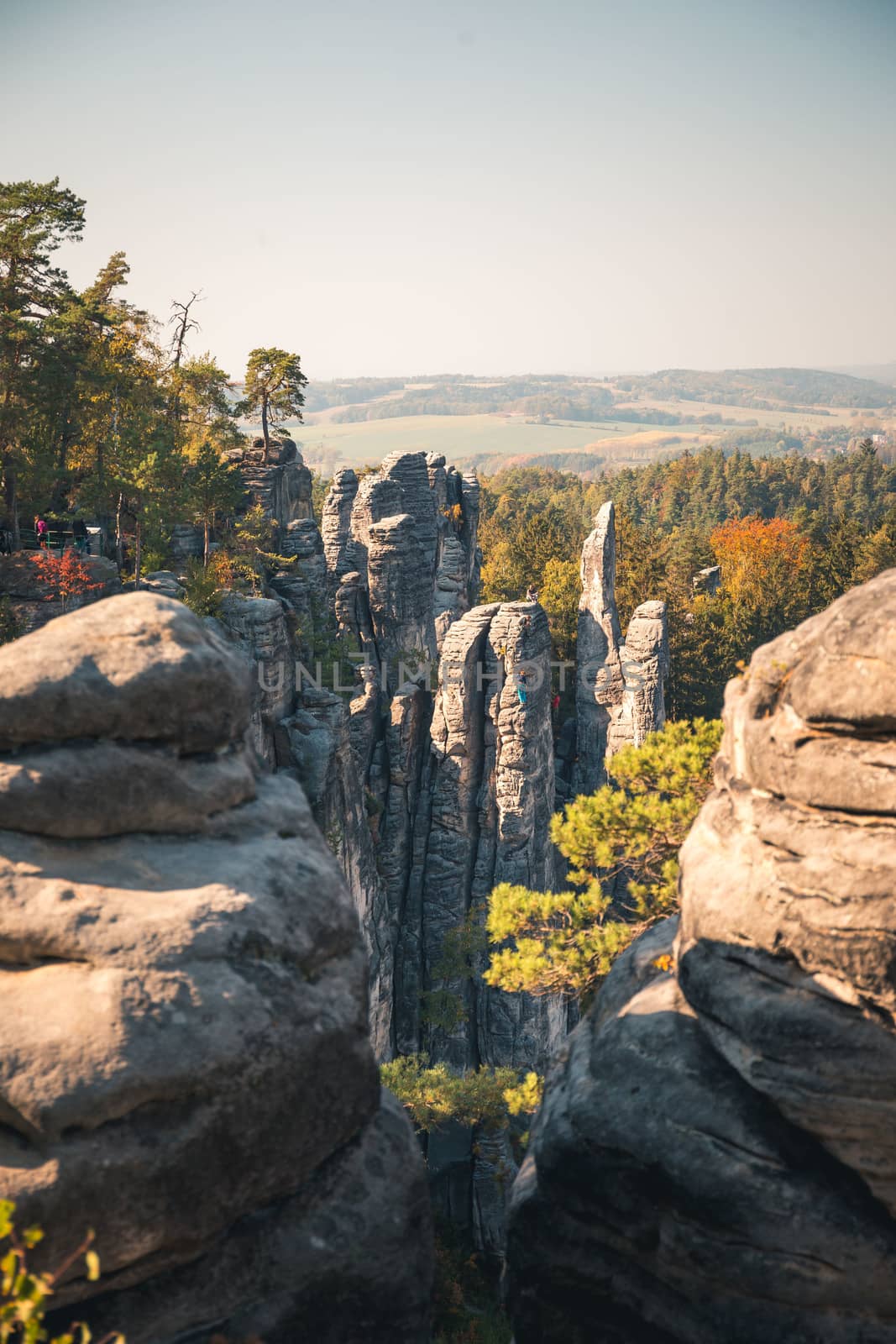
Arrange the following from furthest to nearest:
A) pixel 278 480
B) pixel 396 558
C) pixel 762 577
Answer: pixel 762 577 → pixel 396 558 → pixel 278 480

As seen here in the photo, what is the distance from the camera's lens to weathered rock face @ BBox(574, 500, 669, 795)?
42.2 m

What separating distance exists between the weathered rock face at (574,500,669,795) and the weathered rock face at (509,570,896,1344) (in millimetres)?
27054

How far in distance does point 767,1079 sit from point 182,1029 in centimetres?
629

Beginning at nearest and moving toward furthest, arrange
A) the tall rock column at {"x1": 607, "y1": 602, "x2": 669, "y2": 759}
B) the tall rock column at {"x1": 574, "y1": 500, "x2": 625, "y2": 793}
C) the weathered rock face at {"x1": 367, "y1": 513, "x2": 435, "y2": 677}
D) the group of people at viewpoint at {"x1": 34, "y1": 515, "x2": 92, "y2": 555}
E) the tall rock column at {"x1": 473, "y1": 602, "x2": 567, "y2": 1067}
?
the group of people at viewpoint at {"x1": 34, "y1": 515, "x2": 92, "y2": 555}
the tall rock column at {"x1": 473, "y1": 602, "x2": 567, "y2": 1067}
the tall rock column at {"x1": 607, "y1": 602, "x2": 669, "y2": 759}
the weathered rock face at {"x1": 367, "y1": 513, "x2": 435, "y2": 677}
the tall rock column at {"x1": 574, "y1": 500, "x2": 625, "y2": 793}

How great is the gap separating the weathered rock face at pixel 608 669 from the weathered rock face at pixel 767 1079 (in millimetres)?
27054

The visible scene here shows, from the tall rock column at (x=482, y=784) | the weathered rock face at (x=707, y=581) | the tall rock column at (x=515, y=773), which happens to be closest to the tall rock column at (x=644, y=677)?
the tall rock column at (x=482, y=784)

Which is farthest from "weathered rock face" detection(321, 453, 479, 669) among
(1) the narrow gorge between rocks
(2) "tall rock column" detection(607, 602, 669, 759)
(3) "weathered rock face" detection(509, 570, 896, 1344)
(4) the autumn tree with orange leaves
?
(3) "weathered rock face" detection(509, 570, 896, 1344)

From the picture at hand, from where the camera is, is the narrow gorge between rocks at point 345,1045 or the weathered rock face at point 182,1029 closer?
the weathered rock face at point 182,1029

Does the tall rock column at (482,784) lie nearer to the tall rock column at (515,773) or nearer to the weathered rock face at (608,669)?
the tall rock column at (515,773)

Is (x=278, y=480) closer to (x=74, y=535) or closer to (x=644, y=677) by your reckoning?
(x=74, y=535)

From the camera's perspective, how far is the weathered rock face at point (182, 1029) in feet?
27.9

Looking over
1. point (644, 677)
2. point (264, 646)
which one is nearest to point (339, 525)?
point (644, 677)

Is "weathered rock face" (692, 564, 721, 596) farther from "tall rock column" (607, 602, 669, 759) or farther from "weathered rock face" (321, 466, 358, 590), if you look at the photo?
"weathered rock face" (321, 466, 358, 590)

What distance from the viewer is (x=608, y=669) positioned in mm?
44688
